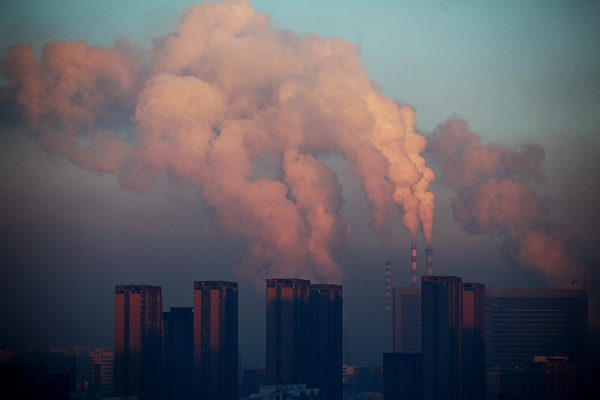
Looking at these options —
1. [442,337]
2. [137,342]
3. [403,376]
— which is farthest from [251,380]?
[442,337]

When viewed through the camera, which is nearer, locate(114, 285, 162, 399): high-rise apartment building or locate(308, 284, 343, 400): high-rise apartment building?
locate(114, 285, 162, 399): high-rise apartment building

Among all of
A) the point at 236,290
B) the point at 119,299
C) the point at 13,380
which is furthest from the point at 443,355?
the point at 13,380

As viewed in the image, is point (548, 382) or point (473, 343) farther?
point (548, 382)

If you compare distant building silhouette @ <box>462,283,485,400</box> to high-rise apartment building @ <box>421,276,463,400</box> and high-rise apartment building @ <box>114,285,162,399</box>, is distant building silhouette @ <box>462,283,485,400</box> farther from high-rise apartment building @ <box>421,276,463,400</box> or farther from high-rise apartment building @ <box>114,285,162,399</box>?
high-rise apartment building @ <box>114,285,162,399</box>

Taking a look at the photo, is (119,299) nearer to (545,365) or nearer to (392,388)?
(392,388)

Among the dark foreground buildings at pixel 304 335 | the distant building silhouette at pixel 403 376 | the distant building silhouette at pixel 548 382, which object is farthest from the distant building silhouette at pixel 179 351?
the distant building silhouette at pixel 548 382

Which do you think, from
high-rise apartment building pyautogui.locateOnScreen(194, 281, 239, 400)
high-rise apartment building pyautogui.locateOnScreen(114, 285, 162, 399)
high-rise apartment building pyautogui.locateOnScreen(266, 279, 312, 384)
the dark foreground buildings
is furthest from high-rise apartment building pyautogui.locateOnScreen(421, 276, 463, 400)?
high-rise apartment building pyautogui.locateOnScreen(114, 285, 162, 399)

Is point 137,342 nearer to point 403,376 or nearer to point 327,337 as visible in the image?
point 327,337
